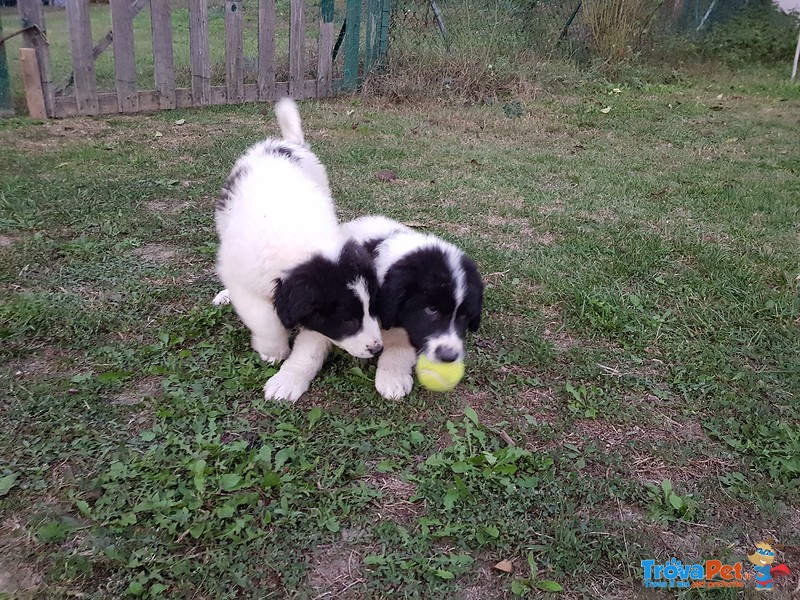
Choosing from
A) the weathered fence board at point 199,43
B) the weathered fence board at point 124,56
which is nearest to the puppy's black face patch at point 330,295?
the weathered fence board at point 124,56

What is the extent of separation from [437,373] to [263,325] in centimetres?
81

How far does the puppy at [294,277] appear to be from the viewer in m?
2.57

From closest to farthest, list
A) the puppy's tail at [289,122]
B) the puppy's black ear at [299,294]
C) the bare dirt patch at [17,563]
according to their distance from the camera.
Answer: the bare dirt patch at [17,563] → the puppy's black ear at [299,294] → the puppy's tail at [289,122]

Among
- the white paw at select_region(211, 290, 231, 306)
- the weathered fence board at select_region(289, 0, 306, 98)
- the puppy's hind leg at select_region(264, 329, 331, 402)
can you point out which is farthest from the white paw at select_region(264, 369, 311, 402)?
the weathered fence board at select_region(289, 0, 306, 98)

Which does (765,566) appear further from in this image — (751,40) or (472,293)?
(751,40)

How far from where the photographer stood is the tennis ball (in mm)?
2707

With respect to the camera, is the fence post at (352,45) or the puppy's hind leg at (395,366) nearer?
the puppy's hind leg at (395,366)

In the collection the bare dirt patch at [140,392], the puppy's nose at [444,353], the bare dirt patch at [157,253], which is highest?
the puppy's nose at [444,353]

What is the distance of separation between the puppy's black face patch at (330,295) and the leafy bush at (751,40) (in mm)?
12270

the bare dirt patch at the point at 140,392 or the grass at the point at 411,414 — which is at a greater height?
the grass at the point at 411,414

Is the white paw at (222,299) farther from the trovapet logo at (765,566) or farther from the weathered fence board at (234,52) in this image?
the weathered fence board at (234,52)

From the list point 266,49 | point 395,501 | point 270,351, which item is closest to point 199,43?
point 266,49

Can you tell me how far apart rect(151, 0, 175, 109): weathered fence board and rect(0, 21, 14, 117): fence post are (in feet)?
4.81

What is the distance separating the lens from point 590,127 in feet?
25.6
